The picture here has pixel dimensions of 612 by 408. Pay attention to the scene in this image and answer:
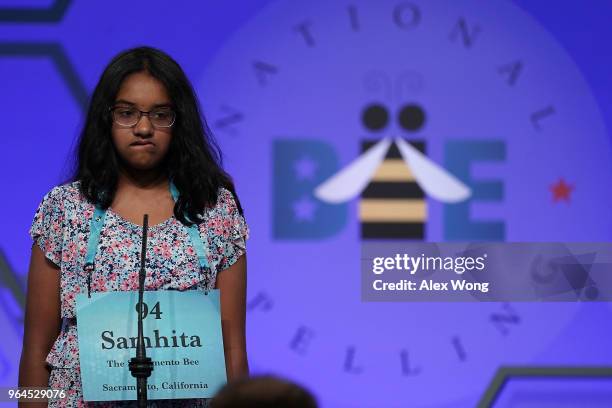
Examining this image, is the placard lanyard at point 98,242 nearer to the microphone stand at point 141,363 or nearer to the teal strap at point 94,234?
the teal strap at point 94,234

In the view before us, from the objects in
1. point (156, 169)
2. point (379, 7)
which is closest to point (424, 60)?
point (379, 7)

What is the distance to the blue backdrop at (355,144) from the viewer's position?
3527 millimetres

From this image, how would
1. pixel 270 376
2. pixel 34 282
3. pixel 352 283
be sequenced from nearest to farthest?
1. pixel 270 376
2. pixel 34 282
3. pixel 352 283

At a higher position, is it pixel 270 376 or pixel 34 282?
pixel 34 282

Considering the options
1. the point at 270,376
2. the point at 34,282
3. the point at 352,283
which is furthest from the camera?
the point at 352,283

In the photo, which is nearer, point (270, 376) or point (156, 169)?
point (270, 376)

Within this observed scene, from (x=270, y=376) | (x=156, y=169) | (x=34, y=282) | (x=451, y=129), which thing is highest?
(x=451, y=129)

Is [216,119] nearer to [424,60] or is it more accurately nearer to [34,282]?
[424,60]

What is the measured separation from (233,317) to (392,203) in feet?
5.02

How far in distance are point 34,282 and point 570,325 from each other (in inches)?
81.7

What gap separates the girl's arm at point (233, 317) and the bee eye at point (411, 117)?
1.58m

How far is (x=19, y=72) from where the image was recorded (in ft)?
11.7

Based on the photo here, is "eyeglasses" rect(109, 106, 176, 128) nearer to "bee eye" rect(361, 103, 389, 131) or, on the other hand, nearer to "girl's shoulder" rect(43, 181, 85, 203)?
"girl's shoulder" rect(43, 181, 85, 203)

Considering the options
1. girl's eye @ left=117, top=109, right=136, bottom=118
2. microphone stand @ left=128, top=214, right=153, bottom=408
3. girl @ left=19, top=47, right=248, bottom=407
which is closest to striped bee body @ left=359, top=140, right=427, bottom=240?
girl @ left=19, top=47, right=248, bottom=407
